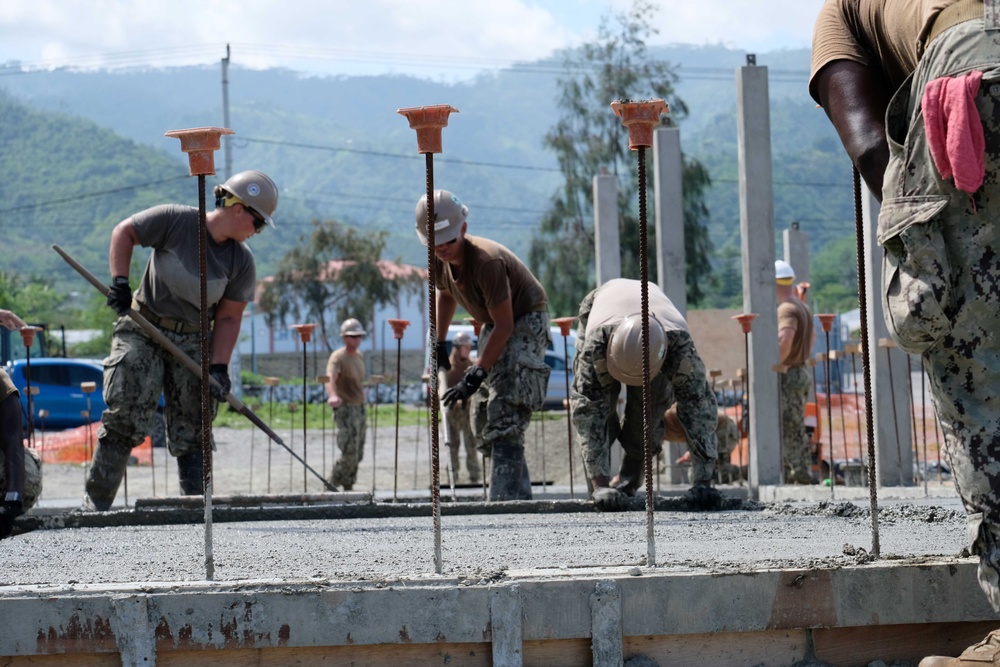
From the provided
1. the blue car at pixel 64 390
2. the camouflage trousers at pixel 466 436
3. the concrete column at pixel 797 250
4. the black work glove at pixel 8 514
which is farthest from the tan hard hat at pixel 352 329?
the blue car at pixel 64 390

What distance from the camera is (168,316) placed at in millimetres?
6719

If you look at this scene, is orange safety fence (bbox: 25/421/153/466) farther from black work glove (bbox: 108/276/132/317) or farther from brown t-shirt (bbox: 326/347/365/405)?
black work glove (bbox: 108/276/132/317)

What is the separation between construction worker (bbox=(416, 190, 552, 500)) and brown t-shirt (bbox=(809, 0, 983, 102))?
3.49 meters

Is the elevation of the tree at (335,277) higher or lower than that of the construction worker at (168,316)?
higher

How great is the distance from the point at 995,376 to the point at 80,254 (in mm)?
135690

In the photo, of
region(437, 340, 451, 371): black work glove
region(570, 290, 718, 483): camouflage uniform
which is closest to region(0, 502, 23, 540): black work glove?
region(437, 340, 451, 371): black work glove

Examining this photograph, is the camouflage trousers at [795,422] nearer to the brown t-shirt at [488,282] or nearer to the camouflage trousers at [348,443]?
the brown t-shirt at [488,282]

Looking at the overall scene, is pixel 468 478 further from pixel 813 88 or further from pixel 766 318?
pixel 813 88

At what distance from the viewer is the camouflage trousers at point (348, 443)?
12.2 metres

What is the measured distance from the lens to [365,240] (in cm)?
4578

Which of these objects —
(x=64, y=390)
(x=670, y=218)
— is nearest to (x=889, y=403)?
(x=670, y=218)

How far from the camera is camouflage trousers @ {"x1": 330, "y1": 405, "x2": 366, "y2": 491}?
12.2 m

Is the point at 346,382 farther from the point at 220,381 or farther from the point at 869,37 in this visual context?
the point at 869,37

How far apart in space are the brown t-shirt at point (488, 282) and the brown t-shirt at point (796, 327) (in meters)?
3.52
